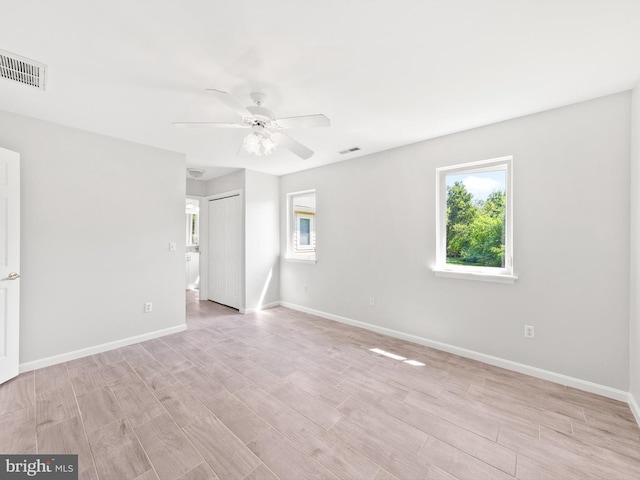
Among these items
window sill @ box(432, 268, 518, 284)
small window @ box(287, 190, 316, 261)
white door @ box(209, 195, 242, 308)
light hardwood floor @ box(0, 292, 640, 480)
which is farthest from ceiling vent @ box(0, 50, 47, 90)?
window sill @ box(432, 268, 518, 284)

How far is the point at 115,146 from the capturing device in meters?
3.10

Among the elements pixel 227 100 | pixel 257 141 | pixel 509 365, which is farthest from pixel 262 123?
pixel 509 365

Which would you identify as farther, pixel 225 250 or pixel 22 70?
pixel 225 250

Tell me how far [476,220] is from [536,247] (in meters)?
0.62

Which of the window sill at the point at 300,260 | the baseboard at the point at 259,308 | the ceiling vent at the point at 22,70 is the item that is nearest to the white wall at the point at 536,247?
the window sill at the point at 300,260

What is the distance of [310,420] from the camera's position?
1908 mm

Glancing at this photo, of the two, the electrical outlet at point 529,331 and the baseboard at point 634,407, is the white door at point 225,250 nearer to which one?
the electrical outlet at point 529,331

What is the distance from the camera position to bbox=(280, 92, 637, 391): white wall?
2184mm

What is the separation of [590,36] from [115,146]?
4257mm

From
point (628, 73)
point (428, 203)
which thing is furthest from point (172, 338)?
point (628, 73)

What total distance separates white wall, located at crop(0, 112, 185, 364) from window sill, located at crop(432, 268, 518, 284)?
134 inches

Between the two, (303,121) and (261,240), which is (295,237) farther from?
(303,121)

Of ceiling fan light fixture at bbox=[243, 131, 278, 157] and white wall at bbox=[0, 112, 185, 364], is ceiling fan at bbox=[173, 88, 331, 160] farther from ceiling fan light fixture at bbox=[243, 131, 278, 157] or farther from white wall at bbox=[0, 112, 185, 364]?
white wall at bbox=[0, 112, 185, 364]

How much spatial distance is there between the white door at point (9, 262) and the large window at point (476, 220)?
4.19 metres
